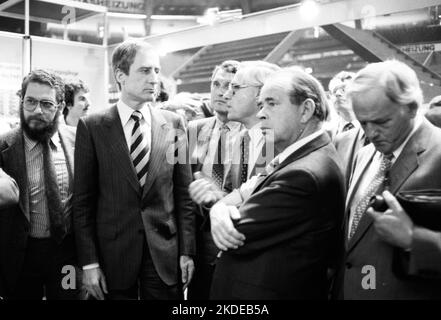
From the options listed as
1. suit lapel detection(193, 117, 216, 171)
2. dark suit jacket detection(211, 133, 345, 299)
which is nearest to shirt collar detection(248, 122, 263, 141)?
suit lapel detection(193, 117, 216, 171)

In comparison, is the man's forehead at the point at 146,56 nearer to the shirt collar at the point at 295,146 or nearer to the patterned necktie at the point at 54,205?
the patterned necktie at the point at 54,205

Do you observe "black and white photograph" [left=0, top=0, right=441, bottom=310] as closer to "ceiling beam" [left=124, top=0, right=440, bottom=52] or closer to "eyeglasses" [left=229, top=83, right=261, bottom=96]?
"eyeglasses" [left=229, top=83, right=261, bottom=96]

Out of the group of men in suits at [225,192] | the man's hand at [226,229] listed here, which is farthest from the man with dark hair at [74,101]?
the man's hand at [226,229]

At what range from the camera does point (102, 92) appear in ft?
17.9

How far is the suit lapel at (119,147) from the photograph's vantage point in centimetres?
202

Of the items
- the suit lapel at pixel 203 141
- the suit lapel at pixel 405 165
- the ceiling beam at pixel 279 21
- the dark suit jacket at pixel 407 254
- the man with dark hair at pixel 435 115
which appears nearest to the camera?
the dark suit jacket at pixel 407 254

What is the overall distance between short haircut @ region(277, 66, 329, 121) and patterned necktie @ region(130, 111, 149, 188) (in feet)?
2.38

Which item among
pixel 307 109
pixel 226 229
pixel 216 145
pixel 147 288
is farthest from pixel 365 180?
pixel 147 288

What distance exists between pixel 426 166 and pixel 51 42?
4.51 m

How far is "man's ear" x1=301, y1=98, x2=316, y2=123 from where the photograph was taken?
5.65ft

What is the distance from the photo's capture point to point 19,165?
6.95ft

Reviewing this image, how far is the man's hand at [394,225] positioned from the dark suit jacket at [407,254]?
27mm

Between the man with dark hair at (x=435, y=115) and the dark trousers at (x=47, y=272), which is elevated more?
the man with dark hair at (x=435, y=115)

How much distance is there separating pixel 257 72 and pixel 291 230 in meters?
0.99
